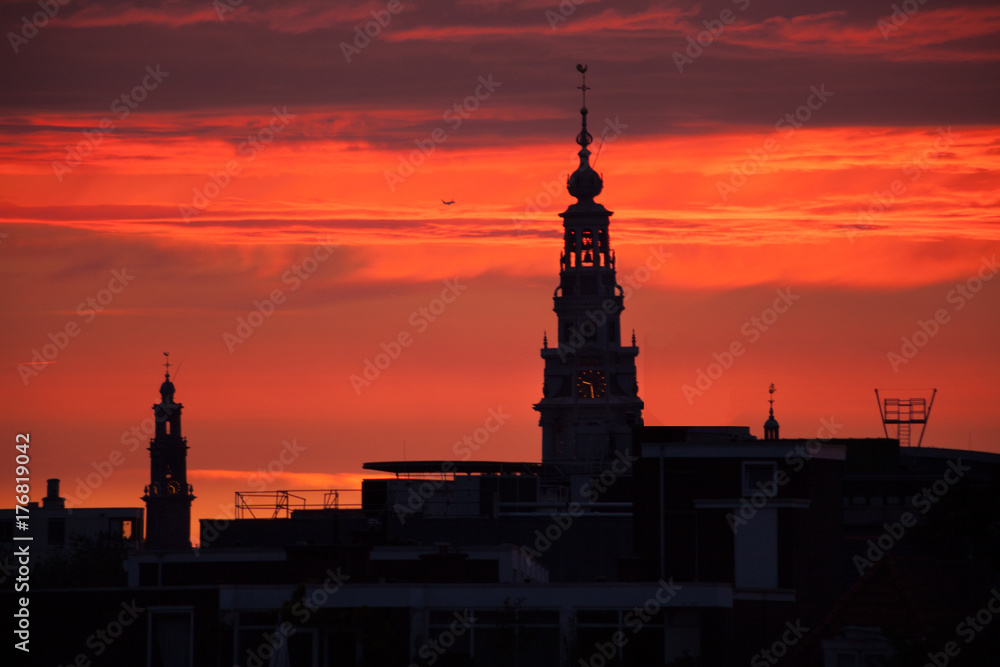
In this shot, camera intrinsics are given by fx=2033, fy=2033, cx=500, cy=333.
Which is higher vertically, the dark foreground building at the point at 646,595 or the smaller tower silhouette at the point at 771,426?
the smaller tower silhouette at the point at 771,426

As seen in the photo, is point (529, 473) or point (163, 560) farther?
point (529, 473)

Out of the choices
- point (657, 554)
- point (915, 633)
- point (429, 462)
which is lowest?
point (915, 633)

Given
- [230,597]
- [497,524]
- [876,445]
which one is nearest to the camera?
[230,597]

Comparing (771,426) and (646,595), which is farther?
(771,426)

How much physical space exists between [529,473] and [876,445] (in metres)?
25.8

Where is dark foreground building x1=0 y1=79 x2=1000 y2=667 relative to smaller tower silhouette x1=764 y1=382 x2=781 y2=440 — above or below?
below

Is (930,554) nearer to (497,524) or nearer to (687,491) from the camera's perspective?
(687,491)

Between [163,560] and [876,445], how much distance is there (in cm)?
7100

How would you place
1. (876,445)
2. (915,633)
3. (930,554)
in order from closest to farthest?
(915,633) < (930,554) < (876,445)

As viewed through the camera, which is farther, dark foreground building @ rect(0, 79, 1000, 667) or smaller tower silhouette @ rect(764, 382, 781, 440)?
smaller tower silhouette @ rect(764, 382, 781, 440)

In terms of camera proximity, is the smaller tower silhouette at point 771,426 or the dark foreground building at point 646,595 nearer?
the dark foreground building at point 646,595

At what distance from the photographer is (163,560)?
263 feet

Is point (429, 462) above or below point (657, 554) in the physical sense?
above

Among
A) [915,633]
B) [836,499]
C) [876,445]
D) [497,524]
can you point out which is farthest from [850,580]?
[876,445]
